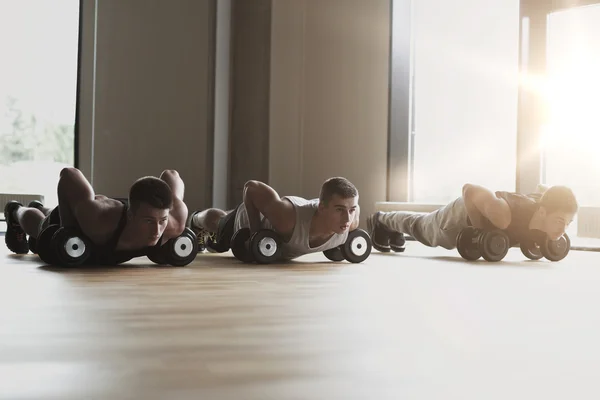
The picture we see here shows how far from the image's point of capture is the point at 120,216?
2445mm

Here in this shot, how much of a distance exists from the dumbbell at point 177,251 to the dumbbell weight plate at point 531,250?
1.65 meters

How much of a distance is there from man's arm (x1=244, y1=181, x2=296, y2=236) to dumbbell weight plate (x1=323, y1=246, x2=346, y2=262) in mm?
320

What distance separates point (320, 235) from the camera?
9.10 ft

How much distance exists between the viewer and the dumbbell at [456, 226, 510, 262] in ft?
10.0

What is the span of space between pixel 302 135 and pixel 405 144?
831mm

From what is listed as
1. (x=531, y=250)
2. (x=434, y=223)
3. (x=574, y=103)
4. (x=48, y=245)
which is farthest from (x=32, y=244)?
(x=574, y=103)

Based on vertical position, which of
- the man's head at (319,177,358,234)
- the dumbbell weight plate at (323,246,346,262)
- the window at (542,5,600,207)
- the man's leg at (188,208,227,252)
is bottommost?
the dumbbell weight plate at (323,246,346,262)

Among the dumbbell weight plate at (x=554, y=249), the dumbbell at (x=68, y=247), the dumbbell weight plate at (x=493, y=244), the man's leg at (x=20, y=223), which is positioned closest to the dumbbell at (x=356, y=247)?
the dumbbell weight plate at (x=493, y=244)

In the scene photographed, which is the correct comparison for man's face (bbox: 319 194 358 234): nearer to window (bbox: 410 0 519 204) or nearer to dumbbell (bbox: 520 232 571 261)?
dumbbell (bbox: 520 232 571 261)

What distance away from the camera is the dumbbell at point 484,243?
10.0ft

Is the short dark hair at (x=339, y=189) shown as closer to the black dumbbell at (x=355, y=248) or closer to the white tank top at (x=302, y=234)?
the white tank top at (x=302, y=234)

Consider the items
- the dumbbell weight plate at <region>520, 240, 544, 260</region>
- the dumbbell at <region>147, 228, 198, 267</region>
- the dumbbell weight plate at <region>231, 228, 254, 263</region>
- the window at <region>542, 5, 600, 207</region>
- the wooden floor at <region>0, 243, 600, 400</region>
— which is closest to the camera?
the wooden floor at <region>0, 243, 600, 400</region>

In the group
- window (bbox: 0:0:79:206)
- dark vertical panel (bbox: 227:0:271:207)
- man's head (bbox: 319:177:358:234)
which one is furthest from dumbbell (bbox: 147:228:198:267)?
window (bbox: 0:0:79:206)

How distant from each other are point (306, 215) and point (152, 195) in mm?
711
